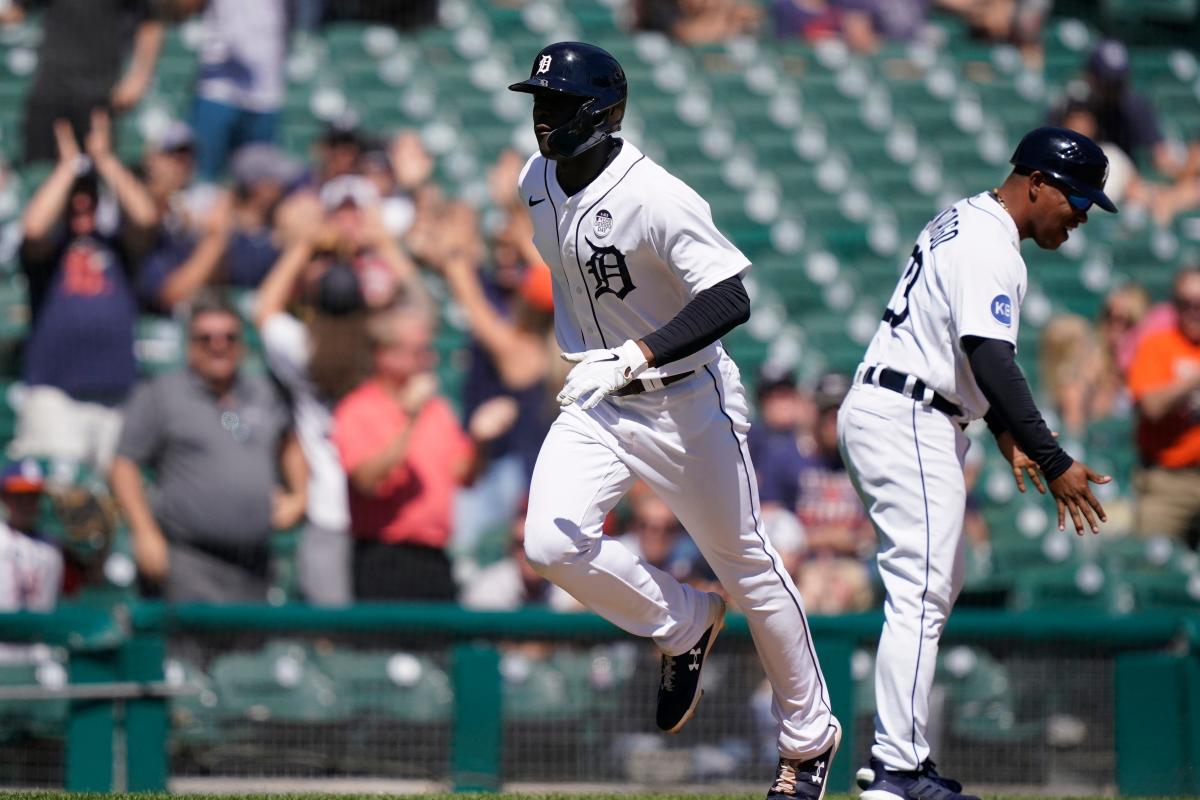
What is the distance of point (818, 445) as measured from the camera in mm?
7176

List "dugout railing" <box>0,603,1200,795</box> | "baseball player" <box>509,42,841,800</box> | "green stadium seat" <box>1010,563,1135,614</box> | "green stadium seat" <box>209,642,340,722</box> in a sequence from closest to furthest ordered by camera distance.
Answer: "baseball player" <box>509,42,841,800</box> < "dugout railing" <box>0,603,1200,795</box> < "green stadium seat" <box>209,642,340,722</box> < "green stadium seat" <box>1010,563,1135,614</box>

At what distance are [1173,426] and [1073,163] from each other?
3525 mm

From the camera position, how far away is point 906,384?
4.39 meters

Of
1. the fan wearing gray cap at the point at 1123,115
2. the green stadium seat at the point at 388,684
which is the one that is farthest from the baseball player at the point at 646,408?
the fan wearing gray cap at the point at 1123,115

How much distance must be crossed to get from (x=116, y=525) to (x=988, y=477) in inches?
162

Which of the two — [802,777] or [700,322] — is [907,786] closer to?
[802,777]

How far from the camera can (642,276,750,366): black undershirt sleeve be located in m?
3.81

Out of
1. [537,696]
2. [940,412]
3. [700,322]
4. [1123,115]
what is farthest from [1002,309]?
[1123,115]

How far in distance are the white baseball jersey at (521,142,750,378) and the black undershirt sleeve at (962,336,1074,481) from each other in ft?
2.17

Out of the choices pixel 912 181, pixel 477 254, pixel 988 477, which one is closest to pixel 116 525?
pixel 477 254

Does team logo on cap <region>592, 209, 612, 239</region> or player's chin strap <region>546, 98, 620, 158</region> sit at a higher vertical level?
Result: player's chin strap <region>546, 98, 620, 158</region>

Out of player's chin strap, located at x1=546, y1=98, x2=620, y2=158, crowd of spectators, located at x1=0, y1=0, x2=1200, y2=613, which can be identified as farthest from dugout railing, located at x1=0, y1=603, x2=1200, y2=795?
player's chin strap, located at x1=546, y1=98, x2=620, y2=158

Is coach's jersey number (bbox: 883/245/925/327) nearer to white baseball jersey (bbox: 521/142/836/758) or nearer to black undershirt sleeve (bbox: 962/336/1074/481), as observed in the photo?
black undershirt sleeve (bbox: 962/336/1074/481)

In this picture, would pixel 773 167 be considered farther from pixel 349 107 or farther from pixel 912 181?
pixel 349 107
